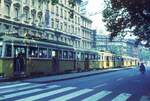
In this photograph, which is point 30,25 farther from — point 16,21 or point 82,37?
point 82,37

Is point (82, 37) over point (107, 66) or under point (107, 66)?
over

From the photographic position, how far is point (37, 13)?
2306 inches

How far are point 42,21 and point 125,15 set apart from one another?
36931 mm

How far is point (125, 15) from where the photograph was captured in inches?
959

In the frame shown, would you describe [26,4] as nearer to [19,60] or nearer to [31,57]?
[31,57]

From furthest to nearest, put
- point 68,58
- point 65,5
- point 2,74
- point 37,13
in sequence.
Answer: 1. point 65,5
2. point 37,13
3. point 68,58
4. point 2,74

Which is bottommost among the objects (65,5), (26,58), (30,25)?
(26,58)

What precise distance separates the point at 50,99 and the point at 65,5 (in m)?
60.0

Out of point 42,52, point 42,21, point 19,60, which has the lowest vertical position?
point 19,60

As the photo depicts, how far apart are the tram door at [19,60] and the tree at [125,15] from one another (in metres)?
6.58

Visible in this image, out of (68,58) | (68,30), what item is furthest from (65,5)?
(68,58)

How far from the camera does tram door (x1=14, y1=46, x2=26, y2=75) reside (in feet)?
77.3

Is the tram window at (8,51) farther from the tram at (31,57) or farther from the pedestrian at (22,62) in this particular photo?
the pedestrian at (22,62)

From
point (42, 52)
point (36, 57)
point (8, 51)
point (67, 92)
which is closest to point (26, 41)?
point (36, 57)
